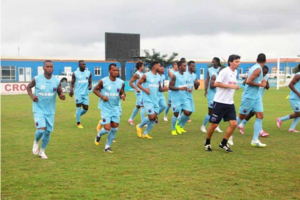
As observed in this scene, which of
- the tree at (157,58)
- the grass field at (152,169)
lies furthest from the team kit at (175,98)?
the tree at (157,58)

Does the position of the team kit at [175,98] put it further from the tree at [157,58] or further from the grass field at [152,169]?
the tree at [157,58]

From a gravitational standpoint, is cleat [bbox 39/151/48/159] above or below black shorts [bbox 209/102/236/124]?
below

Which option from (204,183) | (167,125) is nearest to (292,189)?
(204,183)

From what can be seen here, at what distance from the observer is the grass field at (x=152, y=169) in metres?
5.75

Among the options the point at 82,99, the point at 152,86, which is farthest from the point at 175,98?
the point at 82,99

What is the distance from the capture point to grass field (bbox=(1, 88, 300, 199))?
227 inches

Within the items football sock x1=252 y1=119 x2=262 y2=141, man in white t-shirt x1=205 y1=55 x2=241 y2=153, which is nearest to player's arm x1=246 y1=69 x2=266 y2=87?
man in white t-shirt x1=205 y1=55 x2=241 y2=153

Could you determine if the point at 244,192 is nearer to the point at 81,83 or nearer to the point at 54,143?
the point at 54,143

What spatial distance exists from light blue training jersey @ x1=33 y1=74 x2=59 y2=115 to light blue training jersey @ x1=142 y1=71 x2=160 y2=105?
324cm

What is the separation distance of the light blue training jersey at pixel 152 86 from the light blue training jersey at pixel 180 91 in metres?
0.62

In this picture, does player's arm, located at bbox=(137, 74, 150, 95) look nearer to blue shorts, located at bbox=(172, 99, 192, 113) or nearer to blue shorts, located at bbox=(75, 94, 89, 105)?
blue shorts, located at bbox=(172, 99, 192, 113)

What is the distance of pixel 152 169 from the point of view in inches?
284

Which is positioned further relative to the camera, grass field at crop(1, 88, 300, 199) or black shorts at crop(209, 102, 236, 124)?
black shorts at crop(209, 102, 236, 124)

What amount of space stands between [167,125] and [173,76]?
11.9ft
